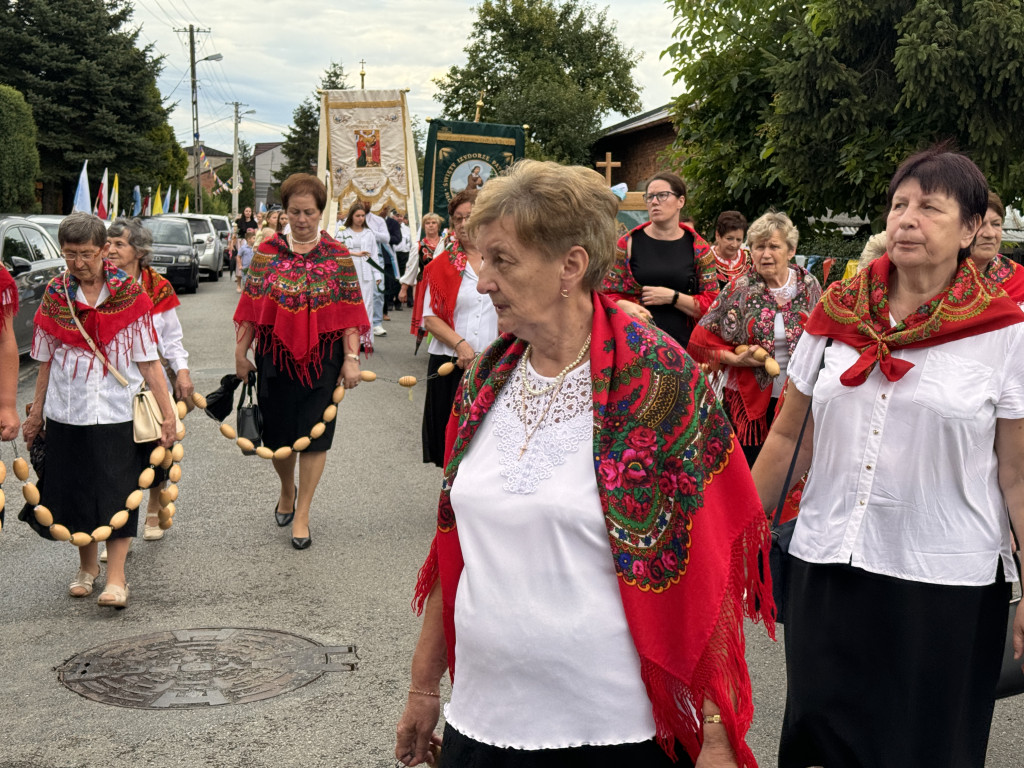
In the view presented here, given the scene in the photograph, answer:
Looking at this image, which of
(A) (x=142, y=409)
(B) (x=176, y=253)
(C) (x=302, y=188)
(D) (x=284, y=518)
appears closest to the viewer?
(A) (x=142, y=409)

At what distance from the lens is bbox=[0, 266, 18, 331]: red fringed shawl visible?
5258 millimetres

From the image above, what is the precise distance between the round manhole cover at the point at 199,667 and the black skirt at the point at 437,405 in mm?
2102

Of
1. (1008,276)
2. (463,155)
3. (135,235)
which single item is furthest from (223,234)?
(1008,276)

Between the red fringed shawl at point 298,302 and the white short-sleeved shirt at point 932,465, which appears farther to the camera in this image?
the red fringed shawl at point 298,302

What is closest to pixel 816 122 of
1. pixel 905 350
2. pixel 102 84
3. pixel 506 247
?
pixel 905 350

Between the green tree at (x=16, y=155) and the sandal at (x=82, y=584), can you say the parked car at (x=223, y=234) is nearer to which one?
the green tree at (x=16, y=155)

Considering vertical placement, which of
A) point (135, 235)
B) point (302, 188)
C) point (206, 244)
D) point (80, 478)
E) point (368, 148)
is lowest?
point (206, 244)

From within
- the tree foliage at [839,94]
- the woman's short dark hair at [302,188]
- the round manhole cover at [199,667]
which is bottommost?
the round manhole cover at [199,667]

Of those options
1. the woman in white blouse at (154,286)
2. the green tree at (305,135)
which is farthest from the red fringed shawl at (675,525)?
the green tree at (305,135)

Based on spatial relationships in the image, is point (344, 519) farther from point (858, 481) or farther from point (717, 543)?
point (717, 543)

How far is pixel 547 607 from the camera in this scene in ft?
7.77

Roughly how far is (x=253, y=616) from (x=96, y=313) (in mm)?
1682

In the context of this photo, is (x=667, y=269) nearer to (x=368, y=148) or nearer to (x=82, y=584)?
(x=82, y=584)

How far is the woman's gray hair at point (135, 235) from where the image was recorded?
20.6 feet
